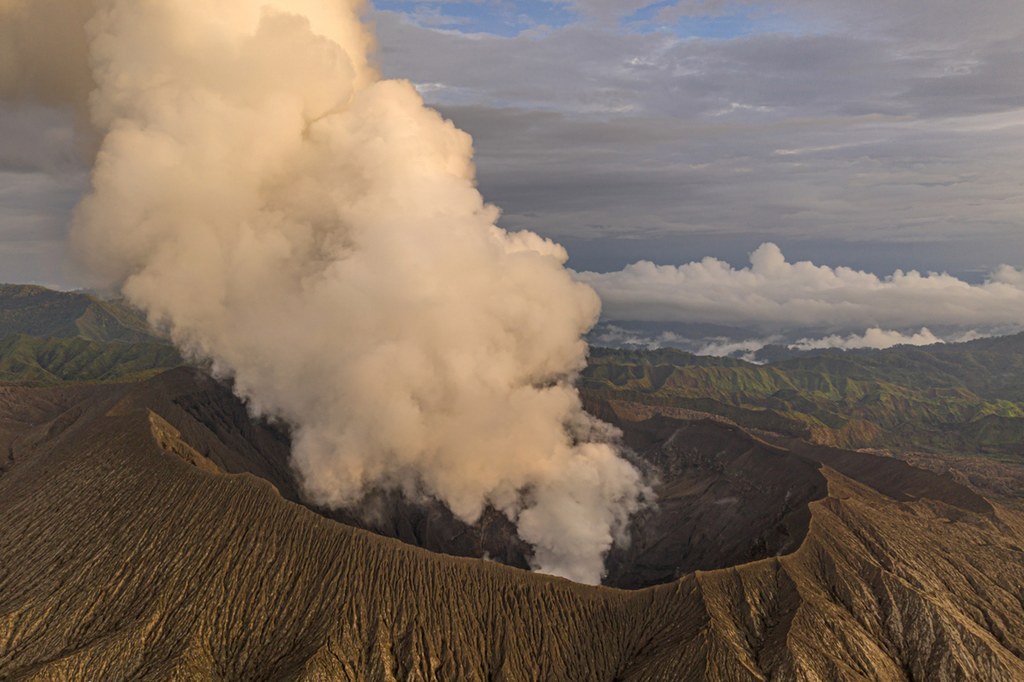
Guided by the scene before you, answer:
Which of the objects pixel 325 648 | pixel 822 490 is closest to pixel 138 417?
pixel 325 648

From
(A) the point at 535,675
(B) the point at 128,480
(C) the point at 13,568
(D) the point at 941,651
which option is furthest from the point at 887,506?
(C) the point at 13,568

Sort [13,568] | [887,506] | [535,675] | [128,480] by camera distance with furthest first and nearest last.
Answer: [887,506]
[128,480]
[13,568]
[535,675]

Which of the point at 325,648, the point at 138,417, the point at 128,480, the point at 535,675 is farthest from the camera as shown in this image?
the point at 138,417

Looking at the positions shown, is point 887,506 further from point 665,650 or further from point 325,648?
point 325,648

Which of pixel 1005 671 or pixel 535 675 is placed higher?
pixel 1005 671

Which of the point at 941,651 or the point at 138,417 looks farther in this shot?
the point at 138,417

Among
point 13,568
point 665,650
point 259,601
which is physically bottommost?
point 13,568

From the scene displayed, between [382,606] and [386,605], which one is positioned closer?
[382,606]
